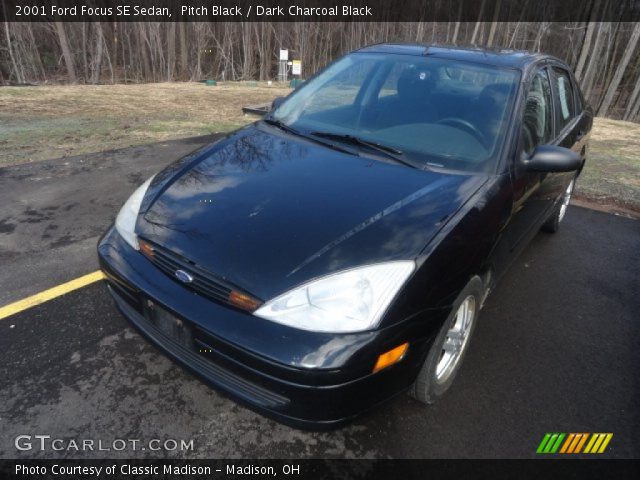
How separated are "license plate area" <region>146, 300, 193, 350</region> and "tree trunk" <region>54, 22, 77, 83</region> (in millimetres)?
11826

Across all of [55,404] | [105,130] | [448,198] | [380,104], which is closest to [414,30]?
[105,130]

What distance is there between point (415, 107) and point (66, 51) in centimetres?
1155

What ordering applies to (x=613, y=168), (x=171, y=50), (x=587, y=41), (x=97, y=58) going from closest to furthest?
(x=613, y=168)
(x=587, y=41)
(x=97, y=58)
(x=171, y=50)

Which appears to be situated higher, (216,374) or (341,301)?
(341,301)

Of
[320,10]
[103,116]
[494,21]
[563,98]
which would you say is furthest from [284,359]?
[320,10]

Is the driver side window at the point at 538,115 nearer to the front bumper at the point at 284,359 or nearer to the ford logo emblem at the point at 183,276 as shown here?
the front bumper at the point at 284,359

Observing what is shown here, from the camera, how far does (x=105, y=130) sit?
22.0ft

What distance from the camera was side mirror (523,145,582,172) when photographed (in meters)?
2.31

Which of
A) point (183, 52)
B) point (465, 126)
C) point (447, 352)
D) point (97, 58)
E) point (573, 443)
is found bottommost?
point (573, 443)

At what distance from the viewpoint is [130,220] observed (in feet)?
6.88

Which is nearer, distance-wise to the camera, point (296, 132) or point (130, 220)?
point (130, 220)

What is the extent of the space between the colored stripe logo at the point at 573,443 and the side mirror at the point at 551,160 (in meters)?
1.36
